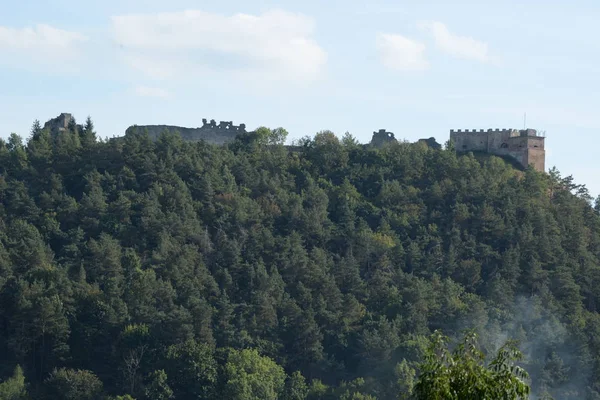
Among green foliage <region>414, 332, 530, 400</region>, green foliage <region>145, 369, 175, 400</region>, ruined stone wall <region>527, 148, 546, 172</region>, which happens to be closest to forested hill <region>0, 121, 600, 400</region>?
green foliage <region>145, 369, 175, 400</region>

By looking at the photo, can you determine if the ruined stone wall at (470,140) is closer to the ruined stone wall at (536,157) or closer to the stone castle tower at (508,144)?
the stone castle tower at (508,144)

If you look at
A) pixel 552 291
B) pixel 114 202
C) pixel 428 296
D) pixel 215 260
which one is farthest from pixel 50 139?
pixel 552 291

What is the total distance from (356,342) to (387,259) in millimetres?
8315

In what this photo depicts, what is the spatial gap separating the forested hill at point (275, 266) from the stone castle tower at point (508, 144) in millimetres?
1119

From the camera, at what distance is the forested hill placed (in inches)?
2207

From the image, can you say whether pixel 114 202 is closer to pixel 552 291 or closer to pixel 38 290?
pixel 38 290

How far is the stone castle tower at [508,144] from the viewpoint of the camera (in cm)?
7319

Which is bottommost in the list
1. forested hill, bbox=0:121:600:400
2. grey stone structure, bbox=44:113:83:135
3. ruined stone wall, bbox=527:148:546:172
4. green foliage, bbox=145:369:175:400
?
green foliage, bbox=145:369:175:400

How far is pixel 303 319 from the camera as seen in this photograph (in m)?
59.4

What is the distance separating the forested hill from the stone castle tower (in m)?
1.12

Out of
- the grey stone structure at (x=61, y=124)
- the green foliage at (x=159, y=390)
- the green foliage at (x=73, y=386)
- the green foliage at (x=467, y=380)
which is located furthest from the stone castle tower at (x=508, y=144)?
the green foliage at (x=467, y=380)

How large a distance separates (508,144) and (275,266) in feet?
58.8

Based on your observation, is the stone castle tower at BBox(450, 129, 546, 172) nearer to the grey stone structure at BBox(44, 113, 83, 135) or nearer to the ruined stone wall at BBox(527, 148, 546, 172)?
the ruined stone wall at BBox(527, 148, 546, 172)

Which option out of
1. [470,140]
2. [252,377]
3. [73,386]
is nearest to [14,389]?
[73,386]
